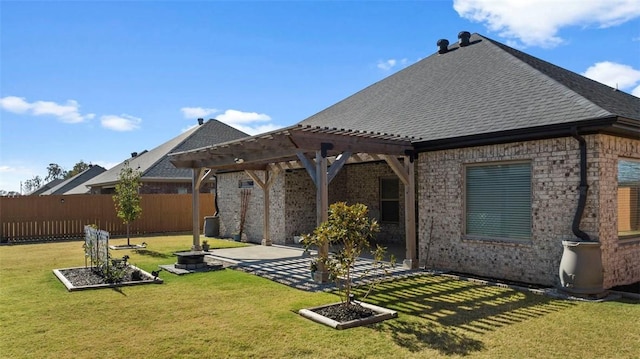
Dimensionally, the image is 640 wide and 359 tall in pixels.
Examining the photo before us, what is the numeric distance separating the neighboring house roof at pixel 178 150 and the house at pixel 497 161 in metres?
10.3

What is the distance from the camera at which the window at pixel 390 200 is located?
14.1 metres

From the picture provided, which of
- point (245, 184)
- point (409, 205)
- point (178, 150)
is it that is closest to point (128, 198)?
point (245, 184)

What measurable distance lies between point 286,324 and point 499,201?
510 cm

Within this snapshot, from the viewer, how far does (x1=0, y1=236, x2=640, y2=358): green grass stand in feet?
14.9

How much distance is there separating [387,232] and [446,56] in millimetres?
5854

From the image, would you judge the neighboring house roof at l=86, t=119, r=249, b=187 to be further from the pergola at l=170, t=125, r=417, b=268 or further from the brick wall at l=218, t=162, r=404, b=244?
the pergola at l=170, t=125, r=417, b=268

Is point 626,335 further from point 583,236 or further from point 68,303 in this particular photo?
point 68,303

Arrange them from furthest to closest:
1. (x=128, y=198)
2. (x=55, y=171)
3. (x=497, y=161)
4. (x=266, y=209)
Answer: (x=55, y=171) → (x=128, y=198) → (x=266, y=209) → (x=497, y=161)

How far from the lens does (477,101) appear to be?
991cm

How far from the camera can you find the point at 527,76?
971cm

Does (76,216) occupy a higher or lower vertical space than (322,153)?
lower

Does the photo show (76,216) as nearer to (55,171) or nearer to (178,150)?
(178,150)

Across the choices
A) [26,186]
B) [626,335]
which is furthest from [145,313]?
[26,186]

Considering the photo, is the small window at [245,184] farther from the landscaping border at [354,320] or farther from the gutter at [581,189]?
the gutter at [581,189]
